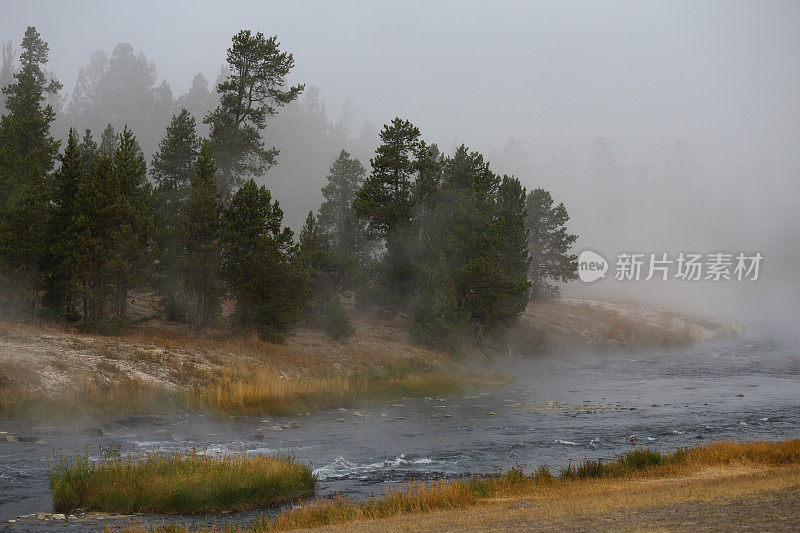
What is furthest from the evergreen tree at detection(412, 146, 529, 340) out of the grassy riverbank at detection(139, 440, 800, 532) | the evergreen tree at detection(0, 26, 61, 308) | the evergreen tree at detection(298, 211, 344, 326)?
the grassy riverbank at detection(139, 440, 800, 532)

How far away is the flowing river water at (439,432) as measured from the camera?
1571cm

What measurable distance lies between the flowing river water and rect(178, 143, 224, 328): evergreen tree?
1048cm

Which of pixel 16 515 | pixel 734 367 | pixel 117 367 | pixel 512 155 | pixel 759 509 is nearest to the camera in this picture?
pixel 759 509

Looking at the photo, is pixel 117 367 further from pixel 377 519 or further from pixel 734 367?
pixel 734 367

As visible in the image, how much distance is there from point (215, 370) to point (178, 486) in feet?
51.9

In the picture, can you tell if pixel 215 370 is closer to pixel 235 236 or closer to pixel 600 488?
pixel 235 236

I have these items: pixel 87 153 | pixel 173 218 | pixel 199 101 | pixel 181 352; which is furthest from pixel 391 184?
pixel 199 101

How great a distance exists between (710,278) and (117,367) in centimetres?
11437

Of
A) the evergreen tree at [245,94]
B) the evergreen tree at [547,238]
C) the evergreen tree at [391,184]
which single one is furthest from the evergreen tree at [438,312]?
the evergreen tree at [547,238]

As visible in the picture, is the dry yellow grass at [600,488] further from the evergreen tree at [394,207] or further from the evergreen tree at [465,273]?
the evergreen tree at [394,207]

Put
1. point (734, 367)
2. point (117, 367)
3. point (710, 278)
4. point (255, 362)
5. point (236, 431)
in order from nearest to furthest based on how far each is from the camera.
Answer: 1. point (236, 431)
2. point (117, 367)
3. point (255, 362)
4. point (734, 367)
5. point (710, 278)

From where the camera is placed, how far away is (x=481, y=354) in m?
45.7

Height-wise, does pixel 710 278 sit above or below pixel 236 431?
above

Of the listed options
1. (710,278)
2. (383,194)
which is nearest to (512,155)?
(710,278)
